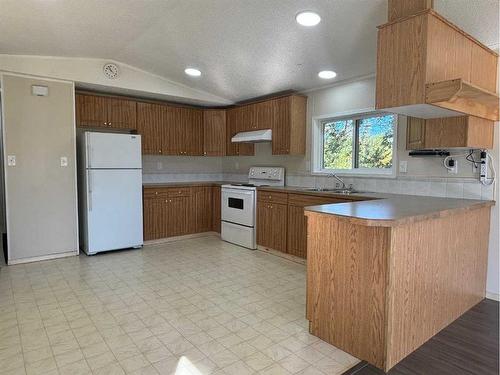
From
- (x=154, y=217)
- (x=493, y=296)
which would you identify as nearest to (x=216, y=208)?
(x=154, y=217)

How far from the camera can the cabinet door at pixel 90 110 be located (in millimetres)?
4262

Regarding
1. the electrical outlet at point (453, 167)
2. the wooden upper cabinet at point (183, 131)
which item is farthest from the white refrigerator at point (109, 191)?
the electrical outlet at point (453, 167)

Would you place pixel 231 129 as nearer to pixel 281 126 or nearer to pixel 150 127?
pixel 281 126

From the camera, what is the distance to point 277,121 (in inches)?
178

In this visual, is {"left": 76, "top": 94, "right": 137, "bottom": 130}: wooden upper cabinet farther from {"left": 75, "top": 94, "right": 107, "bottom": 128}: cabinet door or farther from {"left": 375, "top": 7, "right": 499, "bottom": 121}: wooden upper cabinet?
{"left": 375, "top": 7, "right": 499, "bottom": 121}: wooden upper cabinet

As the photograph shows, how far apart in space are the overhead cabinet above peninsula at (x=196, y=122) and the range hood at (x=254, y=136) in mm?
68

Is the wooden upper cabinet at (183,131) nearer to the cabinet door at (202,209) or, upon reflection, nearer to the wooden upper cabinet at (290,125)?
the cabinet door at (202,209)

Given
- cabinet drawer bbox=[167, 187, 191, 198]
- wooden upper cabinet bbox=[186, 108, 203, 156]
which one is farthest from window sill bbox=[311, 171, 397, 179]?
wooden upper cabinet bbox=[186, 108, 203, 156]

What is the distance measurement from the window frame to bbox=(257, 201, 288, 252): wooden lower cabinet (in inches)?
30.1

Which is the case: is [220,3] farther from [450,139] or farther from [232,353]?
[232,353]

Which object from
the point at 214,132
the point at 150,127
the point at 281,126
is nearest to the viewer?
the point at 281,126

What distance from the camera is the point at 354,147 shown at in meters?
4.06

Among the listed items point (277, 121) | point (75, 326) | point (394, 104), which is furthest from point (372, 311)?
point (277, 121)

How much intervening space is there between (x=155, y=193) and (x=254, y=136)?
5.57 ft
